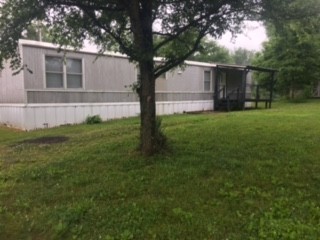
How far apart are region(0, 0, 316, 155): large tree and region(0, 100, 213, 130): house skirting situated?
5319 mm

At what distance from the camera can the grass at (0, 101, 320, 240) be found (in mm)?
3611

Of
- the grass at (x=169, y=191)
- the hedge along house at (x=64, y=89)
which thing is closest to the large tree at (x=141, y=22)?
the grass at (x=169, y=191)

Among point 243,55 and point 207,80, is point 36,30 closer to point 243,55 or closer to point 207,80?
point 207,80

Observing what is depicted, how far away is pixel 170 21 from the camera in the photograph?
6848 millimetres

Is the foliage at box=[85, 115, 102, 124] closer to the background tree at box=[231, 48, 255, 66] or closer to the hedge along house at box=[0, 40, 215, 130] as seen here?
the hedge along house at box=[0, 40, 215, 130]

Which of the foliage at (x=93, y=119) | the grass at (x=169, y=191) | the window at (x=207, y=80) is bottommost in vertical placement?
the grass at (x=169, y=191)

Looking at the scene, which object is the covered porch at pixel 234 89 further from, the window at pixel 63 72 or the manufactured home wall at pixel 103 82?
the window at pixel 63 72

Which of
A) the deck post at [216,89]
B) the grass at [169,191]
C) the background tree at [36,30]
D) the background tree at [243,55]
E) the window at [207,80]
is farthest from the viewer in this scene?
the background tree at [243,55]

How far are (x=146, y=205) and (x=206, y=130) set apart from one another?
4.99 metres

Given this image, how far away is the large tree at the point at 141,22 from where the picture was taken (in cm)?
578

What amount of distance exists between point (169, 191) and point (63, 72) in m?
9.42

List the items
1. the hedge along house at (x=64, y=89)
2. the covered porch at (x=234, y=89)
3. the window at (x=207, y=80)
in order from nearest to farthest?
the hedge along house at (x=64, y=89), the covered porch at (x=234, y=89), the window at (x=207, y=80)

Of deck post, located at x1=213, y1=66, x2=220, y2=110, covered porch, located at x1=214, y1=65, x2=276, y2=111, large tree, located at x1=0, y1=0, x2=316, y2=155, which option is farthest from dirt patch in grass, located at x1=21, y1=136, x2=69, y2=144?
deck post, located at x1=213, y1=66, x2=220, y2=110

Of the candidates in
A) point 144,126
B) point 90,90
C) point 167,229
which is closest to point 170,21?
point 144,126
